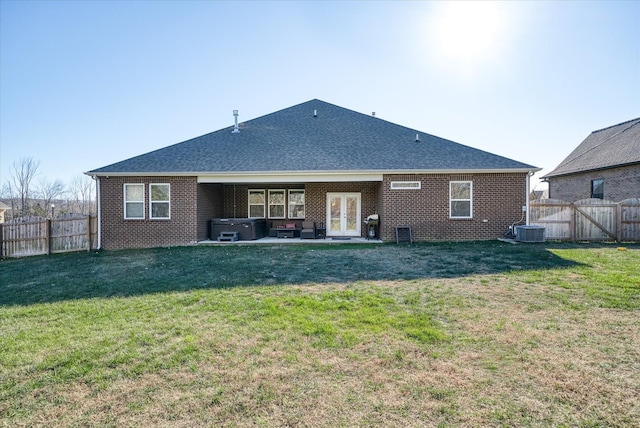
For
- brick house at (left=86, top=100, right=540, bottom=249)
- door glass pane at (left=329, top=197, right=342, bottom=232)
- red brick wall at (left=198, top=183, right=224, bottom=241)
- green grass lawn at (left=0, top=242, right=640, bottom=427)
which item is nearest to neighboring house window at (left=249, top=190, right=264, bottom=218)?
red brick wall at (left=198, top=183, right=224, bottom=241)

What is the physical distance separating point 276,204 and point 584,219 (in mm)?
13594

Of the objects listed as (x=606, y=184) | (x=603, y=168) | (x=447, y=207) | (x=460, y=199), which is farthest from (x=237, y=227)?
(x=606, y=184)

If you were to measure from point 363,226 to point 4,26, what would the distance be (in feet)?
48.5

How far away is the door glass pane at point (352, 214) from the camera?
15656 mm

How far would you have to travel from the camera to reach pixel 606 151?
782 inches

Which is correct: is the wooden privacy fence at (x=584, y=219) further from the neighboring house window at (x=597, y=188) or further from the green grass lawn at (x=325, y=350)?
the green grass lawn at (x=325, y=350)

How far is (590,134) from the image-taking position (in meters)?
23.7

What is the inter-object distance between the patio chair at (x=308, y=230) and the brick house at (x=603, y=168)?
1678cm

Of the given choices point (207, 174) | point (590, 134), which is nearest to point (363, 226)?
point (207, 174)

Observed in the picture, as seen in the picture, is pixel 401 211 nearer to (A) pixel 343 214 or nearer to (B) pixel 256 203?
(A) pixel 343 214

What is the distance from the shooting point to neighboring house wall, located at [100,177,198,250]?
1351 centimetres

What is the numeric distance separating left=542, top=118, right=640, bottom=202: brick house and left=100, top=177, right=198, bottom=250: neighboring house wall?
866 inches

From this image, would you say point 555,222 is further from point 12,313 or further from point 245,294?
point 12,313

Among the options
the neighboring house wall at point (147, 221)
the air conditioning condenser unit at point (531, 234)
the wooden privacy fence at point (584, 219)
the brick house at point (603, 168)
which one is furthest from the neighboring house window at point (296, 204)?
the brick house at point (603, 168)
